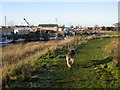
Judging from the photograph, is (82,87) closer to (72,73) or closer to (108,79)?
(108,79)

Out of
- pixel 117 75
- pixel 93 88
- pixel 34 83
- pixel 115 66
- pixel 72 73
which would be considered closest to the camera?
pixel 93 88

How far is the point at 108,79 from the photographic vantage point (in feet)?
23.1

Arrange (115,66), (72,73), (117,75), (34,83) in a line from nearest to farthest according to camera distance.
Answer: (34,83) < (117,75) < (72,73) < (115,66)

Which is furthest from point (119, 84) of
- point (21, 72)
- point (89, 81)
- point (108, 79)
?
point (21, 72)

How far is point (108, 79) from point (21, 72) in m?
3.59

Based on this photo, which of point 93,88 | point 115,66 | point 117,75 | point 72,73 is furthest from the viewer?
point 115,66

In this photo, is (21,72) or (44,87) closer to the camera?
(44,87)

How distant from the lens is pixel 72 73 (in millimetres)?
8180

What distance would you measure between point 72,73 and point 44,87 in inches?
83.0

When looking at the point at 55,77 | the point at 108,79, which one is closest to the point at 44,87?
the point at 55,77

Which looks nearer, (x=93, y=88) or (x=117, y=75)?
(x=93, y=88)

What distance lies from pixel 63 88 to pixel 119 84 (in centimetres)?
197

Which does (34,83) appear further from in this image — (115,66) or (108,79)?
(115,66)

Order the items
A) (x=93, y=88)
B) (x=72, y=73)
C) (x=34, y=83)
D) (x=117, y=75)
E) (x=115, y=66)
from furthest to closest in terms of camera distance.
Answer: (x=115, y=66) → (x=72, y=73) → (x=117, y=75) → (x=34, y=83) → (x=93, y=88)
